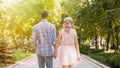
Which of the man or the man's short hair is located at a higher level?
the man's short hair

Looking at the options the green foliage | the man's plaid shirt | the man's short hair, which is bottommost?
the green foliage

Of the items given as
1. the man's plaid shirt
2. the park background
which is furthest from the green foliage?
the man's plaid shirt

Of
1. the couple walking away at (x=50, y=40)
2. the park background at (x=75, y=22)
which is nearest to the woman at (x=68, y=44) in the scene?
the couple walking away at (x=50, y=40)

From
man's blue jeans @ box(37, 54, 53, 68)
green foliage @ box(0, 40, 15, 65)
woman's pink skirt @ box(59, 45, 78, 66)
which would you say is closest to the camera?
man's blue jeans @ box(37, 54, 53, 68)

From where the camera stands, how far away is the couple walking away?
9539mm

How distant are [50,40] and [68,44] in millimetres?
518

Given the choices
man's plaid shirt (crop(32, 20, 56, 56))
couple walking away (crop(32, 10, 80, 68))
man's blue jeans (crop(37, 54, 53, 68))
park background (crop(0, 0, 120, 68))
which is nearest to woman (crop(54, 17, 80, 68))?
couple walking away (crop(32, 10, 80, 68))

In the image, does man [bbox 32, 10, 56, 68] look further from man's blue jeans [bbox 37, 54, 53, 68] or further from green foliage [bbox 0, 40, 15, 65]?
green foliage [bbox 0, 40, 15, 65]

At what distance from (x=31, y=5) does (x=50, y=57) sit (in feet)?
144

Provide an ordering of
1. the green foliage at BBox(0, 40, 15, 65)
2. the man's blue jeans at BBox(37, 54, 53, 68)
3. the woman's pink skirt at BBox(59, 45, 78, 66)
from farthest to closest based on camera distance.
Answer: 1. the green foliage at BBox(0, 40, 15, 65)
2. the woman's pink skirt at BBox(59, 45, 78, 66)
3. the man's blue jeans at BBox(37, 54, 53, 68)

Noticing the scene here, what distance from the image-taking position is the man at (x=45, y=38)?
9.54m

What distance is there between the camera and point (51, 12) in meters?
58.6

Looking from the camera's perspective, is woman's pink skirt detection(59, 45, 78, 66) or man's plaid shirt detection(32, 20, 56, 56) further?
woman's pink skirt detection(59, 45, 78, 66)

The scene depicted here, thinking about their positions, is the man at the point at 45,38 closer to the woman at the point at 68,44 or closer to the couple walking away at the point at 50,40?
the couple walking away at the point at 50,40
